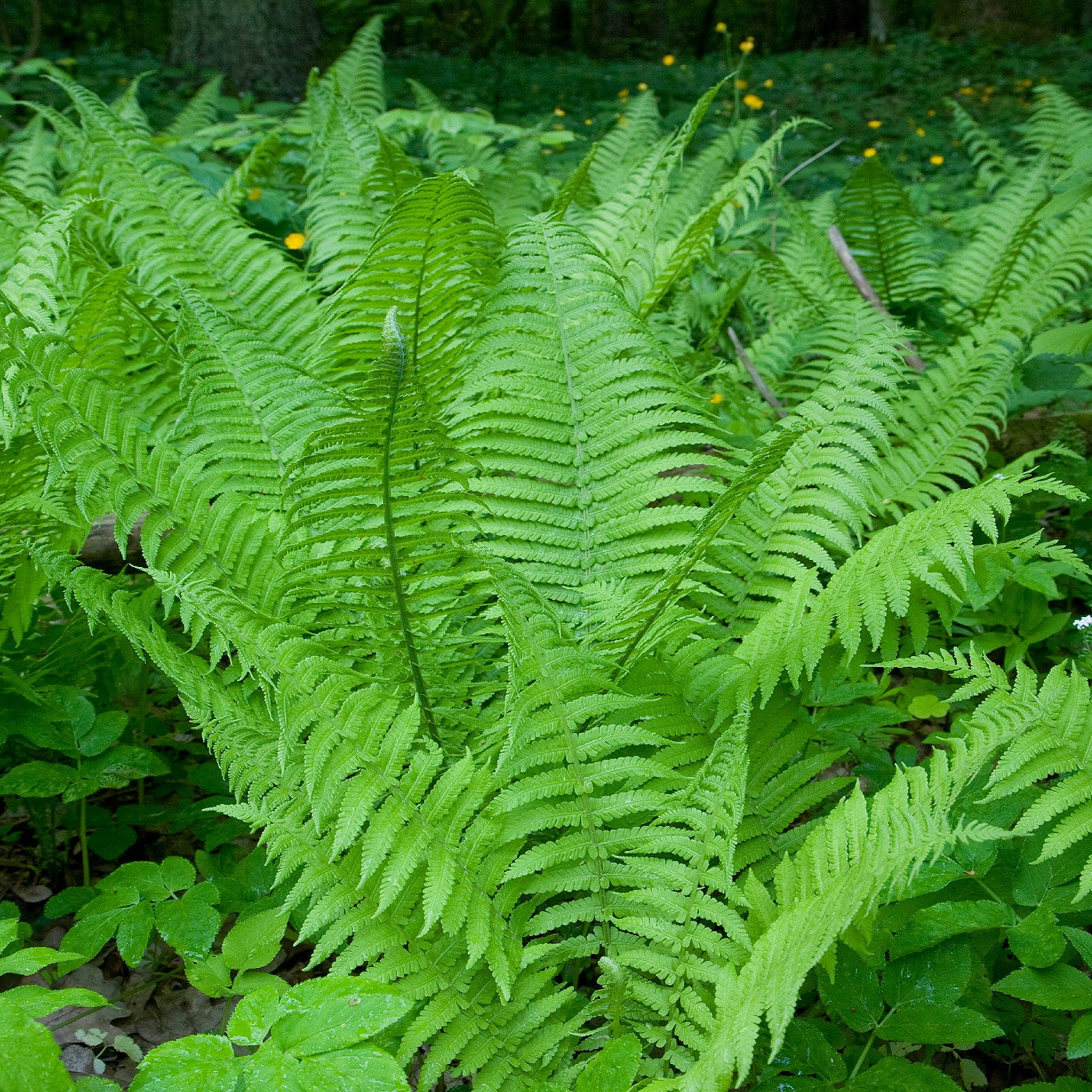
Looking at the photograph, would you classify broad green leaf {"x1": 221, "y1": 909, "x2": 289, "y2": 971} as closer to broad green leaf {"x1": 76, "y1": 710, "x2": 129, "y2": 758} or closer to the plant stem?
broad green leaf {"x1": 76, "y1": 710, "x2": 129, "y2": 758}

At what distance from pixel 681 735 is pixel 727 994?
464mm

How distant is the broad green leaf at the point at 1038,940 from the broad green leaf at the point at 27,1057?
1.09 m

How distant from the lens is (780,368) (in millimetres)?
2564

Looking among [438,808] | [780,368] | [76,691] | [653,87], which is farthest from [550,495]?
[653,87]

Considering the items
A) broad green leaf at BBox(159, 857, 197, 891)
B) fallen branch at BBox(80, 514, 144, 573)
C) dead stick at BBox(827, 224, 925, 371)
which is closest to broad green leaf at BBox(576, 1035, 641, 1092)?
broad green leaf at BBox(159, 857, 197, 891)

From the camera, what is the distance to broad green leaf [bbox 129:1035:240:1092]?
3.28 ft

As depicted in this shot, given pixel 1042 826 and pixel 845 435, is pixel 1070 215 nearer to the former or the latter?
pixel 845 435

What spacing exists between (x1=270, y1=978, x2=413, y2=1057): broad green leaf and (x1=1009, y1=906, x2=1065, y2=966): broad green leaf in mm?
733

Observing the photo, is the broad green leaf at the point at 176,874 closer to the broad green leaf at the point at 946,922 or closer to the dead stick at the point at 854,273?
the broad green leaf at the point at 946,922

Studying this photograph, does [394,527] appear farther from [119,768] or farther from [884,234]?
[884,234]

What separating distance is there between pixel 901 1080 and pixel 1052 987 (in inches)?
8.4

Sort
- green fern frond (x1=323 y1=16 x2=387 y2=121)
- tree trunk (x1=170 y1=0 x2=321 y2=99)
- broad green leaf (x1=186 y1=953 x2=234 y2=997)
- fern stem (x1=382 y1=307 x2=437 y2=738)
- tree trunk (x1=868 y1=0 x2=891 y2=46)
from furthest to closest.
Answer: tree trunk (x1=868 y1=0 x2=891 y2=46) < tree trunk (x1=170 y1=0 x2=321 y2=99) < green fern frond (x1=323 y1=16 x2=387 y2=121) < broad green leaf (x1=186 y1=953 x2=234 y2=997) < fern stem (x1=382 y1=307 x2=437 y2=738)

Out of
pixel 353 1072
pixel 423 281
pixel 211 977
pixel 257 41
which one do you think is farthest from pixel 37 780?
pixel 257 41

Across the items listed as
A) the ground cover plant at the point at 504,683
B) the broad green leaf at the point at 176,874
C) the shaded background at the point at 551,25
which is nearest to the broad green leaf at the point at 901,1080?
the ground cover plant at the point at 504,683
